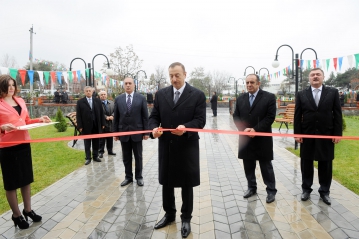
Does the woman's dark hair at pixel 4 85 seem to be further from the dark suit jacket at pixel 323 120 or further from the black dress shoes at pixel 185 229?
the dark suit jacket at pixel 323 120

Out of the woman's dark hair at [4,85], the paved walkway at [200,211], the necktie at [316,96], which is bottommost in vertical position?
the paved walkway at [200,211]

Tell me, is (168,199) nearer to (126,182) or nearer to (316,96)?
(126,182)

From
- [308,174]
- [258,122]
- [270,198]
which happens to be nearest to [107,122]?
[258,122]

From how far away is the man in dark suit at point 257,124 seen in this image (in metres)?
3.74

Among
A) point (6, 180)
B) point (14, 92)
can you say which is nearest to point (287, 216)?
point (6, 180)

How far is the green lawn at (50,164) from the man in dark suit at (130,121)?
1.73 metres

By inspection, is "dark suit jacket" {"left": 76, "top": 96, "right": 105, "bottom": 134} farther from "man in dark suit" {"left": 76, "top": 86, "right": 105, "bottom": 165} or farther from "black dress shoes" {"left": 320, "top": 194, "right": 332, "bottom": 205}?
"black dress shoes" {"left": 320, "top": 194, "right": 332, "bottom": 205}

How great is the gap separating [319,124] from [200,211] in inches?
89.3

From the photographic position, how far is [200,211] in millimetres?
3529

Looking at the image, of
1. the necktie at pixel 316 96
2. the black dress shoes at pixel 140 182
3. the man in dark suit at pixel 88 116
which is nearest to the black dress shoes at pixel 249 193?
the necktie at pixel 316 96

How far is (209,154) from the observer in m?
7.23

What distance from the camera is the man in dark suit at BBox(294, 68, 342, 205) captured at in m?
3.64

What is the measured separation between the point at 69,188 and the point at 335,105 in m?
4.90

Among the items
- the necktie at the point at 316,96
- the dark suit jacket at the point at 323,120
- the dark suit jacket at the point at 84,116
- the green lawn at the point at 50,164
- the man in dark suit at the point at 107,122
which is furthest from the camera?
the man in dark suit at the point at 107,122
